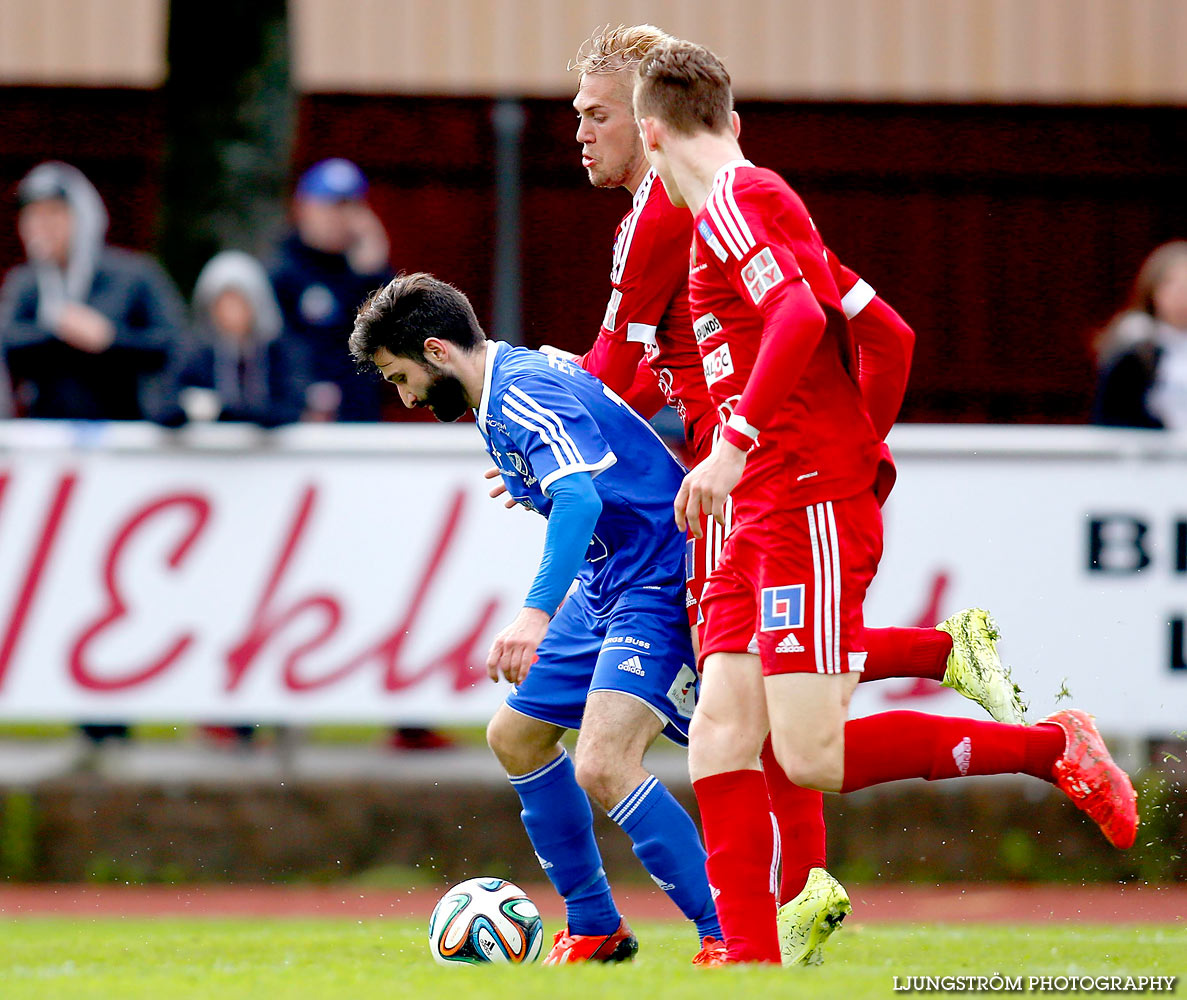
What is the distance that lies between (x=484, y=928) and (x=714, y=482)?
1.74 meters

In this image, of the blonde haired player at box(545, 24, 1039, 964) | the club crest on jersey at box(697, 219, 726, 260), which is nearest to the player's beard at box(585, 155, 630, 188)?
the blonde haired player at box(545, 24, 1039, 964)

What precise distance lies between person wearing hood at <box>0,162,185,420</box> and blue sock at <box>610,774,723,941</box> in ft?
14.0

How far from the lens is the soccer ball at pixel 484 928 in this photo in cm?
564

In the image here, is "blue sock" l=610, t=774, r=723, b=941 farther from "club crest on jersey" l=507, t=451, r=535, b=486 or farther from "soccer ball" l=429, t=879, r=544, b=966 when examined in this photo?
"club crest on jersey" l=507, t=451, r=535, b=486

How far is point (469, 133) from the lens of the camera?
1509 cm

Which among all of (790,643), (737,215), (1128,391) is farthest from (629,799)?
(1128,391)

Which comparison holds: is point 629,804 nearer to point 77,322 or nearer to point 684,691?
point 684,691

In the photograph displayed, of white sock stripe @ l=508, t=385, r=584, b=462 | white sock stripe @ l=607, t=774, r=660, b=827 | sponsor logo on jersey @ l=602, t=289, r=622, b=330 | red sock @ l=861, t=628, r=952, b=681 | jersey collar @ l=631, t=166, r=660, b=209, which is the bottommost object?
white sock stripe @ l=607, t=774, r=660, b=827

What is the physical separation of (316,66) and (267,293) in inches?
226

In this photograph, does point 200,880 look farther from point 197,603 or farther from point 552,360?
point 552,360

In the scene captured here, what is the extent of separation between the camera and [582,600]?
5.71 meters

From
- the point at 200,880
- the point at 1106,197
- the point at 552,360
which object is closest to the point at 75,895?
the point at 200,880

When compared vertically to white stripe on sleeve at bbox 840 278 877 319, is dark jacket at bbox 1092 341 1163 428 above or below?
below

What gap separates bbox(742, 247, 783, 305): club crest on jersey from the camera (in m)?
4.77
